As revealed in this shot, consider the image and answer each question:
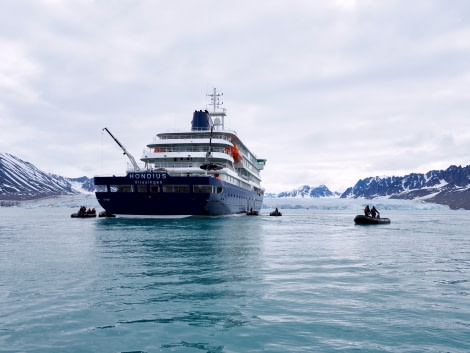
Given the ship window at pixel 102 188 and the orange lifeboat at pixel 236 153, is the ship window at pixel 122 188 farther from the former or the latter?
the orange lifeboat at pixel 236 153

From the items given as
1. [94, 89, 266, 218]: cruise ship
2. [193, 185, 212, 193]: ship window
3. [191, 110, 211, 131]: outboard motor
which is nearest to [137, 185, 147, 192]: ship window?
[94, 89, 266, 218]: cruise ship

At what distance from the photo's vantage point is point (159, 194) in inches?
1991

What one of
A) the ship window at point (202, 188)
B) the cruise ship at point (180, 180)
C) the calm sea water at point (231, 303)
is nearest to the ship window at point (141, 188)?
the cruise ship at point (180, 180)

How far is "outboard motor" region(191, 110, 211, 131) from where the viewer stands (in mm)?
68438

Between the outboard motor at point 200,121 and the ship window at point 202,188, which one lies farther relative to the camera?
the outboard motor at point 200,121

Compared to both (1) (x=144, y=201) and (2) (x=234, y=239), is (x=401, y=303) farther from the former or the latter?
(1) (x=144, y=201)

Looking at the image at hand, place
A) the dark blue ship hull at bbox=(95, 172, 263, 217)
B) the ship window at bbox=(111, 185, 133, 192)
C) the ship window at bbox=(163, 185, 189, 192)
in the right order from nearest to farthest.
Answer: the dark blue ship hull at bbox=(95, 172, 263, 217) → the ship window at bbox=(163, 185, 189, 192) → the ship window at bbox=(111, 185, 133, 192)

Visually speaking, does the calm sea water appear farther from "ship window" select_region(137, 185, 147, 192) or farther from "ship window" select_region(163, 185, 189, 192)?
"ship window" select_region(163, 185, 189, 192)

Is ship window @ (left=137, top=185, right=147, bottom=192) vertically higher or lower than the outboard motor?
lower

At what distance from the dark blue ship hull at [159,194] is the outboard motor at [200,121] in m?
17.2

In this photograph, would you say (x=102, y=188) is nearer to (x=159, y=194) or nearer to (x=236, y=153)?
(x=159, y=194)

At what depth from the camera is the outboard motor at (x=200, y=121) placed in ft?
225

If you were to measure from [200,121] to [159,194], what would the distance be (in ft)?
72.3

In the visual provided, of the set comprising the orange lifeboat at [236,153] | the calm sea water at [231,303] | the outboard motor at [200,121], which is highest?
the outboard motor at [200,121]
